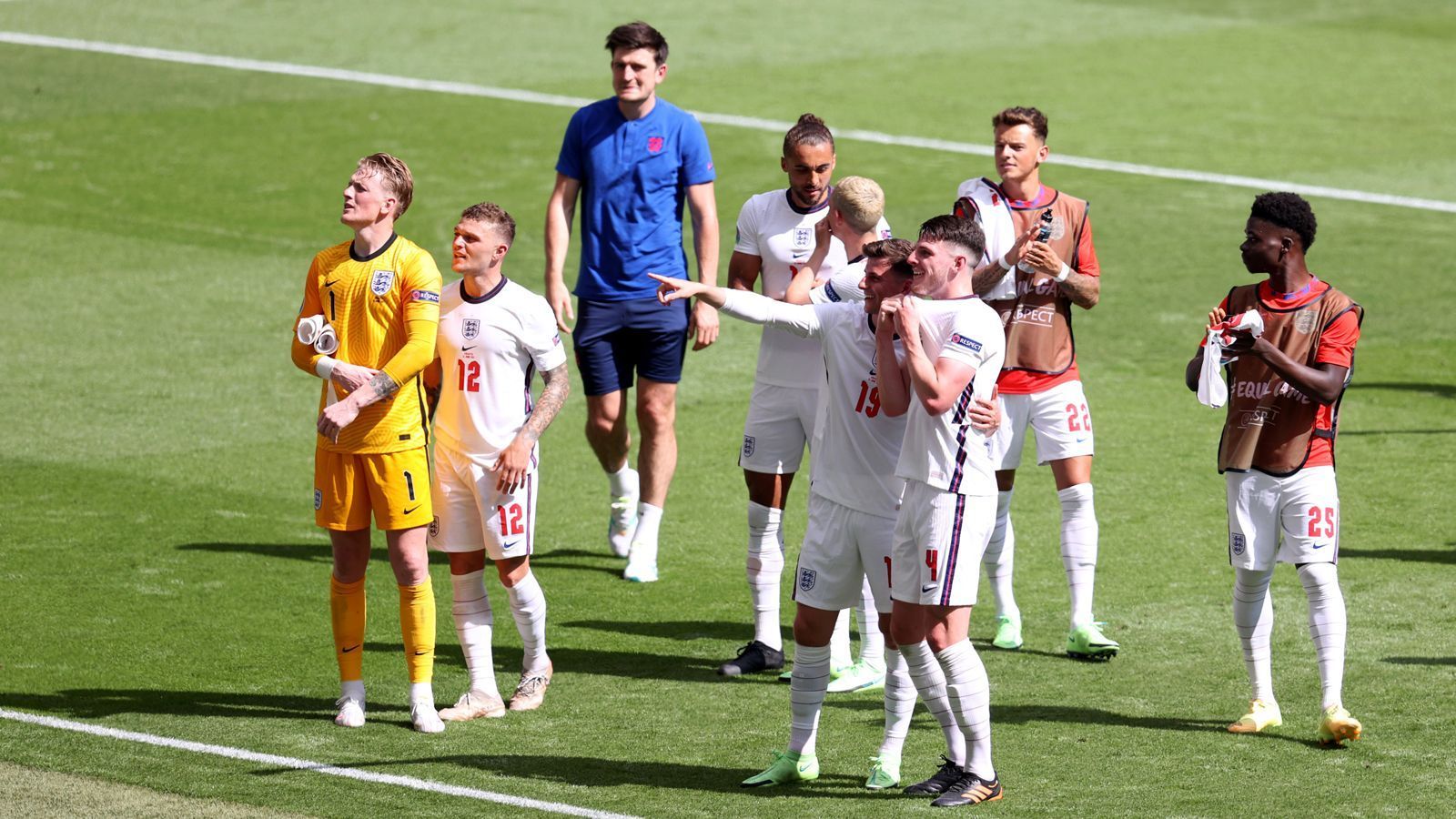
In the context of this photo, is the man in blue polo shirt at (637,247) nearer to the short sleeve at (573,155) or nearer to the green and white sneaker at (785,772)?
the short sleeve at (573,155)

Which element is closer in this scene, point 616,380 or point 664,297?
point 664,297

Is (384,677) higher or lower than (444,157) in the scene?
lower

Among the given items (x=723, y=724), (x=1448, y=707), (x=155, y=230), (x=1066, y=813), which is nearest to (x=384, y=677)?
(x=723, y=724)

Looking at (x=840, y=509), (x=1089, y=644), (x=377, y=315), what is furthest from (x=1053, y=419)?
(x=377, y=315)

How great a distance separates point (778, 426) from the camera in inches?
364

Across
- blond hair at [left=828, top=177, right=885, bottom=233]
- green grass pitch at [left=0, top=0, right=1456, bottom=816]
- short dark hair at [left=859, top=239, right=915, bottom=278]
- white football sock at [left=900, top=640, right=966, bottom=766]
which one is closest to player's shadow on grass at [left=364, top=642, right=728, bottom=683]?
green grass pitch at [left=0, top=0, right=1456, bottom=816]

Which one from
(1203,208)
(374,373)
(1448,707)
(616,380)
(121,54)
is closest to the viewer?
(374,373)

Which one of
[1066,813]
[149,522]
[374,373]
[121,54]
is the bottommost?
[1066,813]

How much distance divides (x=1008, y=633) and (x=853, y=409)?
8.50 feet

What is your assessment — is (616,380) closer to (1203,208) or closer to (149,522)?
(149,522)

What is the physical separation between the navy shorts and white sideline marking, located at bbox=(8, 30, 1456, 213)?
8.42 metres

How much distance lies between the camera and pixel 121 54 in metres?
26.3

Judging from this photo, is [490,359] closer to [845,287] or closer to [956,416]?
[845,287]

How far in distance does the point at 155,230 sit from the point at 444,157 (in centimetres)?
382
